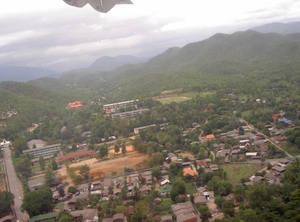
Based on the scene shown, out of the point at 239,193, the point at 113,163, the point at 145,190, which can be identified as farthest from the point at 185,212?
the point at 113,163

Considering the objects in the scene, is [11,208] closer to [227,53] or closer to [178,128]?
[178,128]

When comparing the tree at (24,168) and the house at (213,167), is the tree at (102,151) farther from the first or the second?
the house at (213,167)

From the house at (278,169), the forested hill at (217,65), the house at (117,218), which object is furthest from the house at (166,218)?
the forested hill at (217,65)

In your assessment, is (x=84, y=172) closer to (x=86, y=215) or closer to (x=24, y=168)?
(x=86, y=215)

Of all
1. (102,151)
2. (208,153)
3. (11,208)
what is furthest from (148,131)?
(11,208)

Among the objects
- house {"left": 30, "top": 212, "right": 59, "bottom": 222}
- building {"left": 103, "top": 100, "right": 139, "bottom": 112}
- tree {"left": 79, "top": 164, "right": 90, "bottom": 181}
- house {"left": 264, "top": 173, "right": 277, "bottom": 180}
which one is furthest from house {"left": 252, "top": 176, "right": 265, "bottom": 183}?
building {"left": 103, "top": 100, "right": 139, "bottom": 112}

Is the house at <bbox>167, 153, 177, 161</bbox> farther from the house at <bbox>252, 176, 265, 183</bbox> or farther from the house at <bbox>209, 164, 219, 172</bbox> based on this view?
the house at <bbox>252, 176, 265, 183</bbox>
